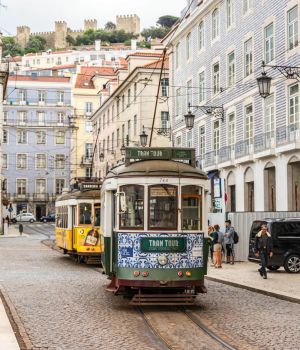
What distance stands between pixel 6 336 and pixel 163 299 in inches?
149

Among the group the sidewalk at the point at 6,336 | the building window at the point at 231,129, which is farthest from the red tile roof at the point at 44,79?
the sidewalk at the point at 6,336

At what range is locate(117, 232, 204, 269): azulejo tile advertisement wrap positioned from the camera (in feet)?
42.7

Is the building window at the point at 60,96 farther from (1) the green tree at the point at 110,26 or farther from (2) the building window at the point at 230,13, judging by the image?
(1) the green tree at the point at 110,26

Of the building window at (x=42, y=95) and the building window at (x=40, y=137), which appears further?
the building window at (x=40, y=137)

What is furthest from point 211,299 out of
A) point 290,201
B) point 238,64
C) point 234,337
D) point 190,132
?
point 190,132

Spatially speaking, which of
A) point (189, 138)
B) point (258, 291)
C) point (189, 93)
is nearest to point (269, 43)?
point (189, 93)

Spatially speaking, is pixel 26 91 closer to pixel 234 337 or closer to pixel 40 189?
pixel 40 189

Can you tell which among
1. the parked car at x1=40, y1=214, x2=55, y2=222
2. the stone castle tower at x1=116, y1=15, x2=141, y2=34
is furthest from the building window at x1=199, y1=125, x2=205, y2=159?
the stone castle tower at x1=116, y1=15, x2=141, y2=34

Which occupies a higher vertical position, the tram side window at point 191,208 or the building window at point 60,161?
the building window at point 60,161

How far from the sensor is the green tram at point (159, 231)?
42.7 feet

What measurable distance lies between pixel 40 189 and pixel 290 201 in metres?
68.9

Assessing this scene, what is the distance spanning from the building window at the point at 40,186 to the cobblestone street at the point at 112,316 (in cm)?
7473

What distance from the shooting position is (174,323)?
38.1 ft

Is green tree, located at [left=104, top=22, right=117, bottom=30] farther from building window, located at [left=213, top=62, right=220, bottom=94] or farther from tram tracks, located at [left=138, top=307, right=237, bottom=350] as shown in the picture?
tram tracks, located at [left=138, top=307, right=237, bottom=350]
